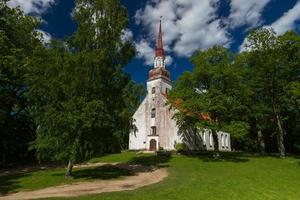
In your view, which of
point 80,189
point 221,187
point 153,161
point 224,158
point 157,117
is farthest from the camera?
point 157,117

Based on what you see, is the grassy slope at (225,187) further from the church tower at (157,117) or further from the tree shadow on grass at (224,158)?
the church tower at (157,117)

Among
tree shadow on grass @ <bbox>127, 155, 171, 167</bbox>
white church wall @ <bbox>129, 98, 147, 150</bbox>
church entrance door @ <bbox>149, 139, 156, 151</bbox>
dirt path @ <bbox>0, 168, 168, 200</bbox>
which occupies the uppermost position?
white church wall @ <bbox>129, 98, 147, 150</bbox>

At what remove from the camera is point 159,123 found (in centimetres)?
4700

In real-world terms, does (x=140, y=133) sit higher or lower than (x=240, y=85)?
lower

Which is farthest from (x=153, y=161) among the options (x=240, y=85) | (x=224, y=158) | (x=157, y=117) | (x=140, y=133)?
(x=140, y=133)

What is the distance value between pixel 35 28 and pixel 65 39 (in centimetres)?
1203

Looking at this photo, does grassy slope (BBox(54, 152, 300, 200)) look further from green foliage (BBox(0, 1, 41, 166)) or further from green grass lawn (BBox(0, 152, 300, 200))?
green foliage (BBox(0, 1, 41, 166))

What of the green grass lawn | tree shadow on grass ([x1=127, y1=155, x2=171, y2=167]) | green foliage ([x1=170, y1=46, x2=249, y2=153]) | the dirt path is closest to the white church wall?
tree shadow on grass ([x1=127, y1=155, x2=171, y2=167])

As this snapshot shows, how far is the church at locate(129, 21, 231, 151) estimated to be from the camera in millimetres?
45312

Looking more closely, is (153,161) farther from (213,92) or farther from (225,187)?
(225,187)

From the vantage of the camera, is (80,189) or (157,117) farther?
(157,117)

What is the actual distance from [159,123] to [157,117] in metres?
1.11

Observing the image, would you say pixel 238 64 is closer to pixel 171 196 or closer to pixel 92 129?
pixel 92 129

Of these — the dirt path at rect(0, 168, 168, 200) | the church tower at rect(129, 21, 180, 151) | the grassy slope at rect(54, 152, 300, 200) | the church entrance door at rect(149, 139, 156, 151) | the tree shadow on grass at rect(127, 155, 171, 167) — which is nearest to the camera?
the grassy slope at rect(54, 152, 300, 200)
